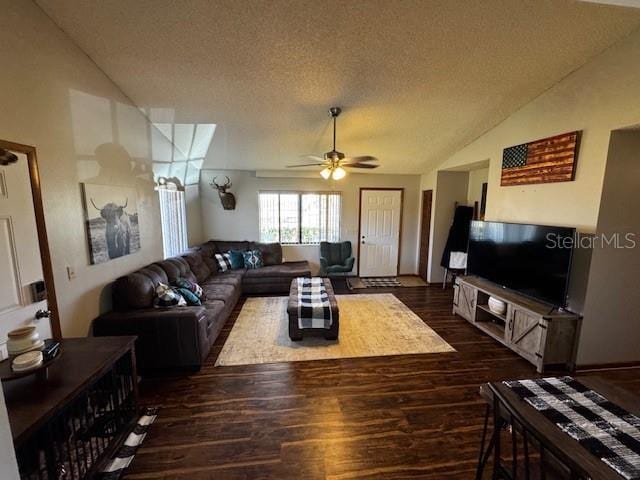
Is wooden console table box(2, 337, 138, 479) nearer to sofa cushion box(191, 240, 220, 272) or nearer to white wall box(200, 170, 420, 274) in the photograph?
sofa cushion box(191, 240, 220, 272)

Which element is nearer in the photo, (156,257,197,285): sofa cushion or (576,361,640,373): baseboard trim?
(576,361,640,373): baseboard trim

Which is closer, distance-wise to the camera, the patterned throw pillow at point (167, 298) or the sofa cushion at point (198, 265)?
the patterned throw pillow at point (167, 298)

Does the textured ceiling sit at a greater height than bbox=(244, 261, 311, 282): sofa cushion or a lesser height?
greater

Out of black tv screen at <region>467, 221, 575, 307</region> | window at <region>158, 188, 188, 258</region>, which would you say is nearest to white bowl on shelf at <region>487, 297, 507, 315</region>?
black tv screen at <region>467, 221, 575, 307</region>

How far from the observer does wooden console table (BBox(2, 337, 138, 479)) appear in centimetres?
138

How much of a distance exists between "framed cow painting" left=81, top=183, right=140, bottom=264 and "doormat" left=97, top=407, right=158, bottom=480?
1.50 m

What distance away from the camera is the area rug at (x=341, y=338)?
10.2ft

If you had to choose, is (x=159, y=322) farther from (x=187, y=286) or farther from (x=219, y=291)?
(x=219, y=291)

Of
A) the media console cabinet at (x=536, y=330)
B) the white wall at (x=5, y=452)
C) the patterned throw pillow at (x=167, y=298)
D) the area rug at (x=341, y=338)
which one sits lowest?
the area rug at (x=341, y=338)

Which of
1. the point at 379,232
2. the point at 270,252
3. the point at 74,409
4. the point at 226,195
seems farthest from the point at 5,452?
the point at 379,232

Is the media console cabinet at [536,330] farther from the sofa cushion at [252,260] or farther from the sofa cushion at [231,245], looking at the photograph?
the sofa cushion at [231,245]

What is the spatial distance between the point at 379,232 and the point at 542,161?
Result: 3420mm

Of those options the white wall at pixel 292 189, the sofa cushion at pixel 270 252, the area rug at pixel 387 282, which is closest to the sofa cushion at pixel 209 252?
the white wall at pixel 292 189

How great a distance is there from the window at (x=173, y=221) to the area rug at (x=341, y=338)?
5.19 ft
